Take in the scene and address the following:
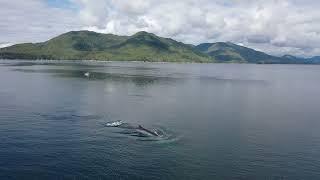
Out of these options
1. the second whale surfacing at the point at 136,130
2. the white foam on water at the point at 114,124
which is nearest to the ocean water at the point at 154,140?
the white foam on water at the point at 114,124

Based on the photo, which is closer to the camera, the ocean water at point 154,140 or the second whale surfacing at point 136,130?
the ocean water at point 154,140

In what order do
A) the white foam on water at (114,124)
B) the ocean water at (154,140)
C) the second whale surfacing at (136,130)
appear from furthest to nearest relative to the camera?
the white foam on water at (114,124) < the second whale surfacing at (136,130) < the ocean water at (154,140)

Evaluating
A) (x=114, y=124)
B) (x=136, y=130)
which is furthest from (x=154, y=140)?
(x=114, y=124)

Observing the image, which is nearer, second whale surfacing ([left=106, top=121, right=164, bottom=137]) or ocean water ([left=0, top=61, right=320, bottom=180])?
ocean water ([left=0, top=61, right=320, bottom=180])

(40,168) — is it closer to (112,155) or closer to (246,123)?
(112,155)

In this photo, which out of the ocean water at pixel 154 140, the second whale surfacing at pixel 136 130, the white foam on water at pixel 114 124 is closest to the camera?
the ocean water at pixel 154 140

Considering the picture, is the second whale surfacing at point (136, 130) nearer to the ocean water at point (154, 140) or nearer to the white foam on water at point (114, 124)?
the white foam on water at point (114, 124)

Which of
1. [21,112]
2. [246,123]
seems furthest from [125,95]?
[246,123]

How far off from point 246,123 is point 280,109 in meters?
35.7

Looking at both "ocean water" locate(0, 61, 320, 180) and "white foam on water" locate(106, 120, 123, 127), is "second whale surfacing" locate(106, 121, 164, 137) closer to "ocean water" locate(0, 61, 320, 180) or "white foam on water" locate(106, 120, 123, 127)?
"white foam on water" locate(106, 120, 123, 127)

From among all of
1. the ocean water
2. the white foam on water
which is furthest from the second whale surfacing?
the ocean water

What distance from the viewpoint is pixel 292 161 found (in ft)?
236

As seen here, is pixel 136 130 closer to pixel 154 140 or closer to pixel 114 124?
pixel 154 140

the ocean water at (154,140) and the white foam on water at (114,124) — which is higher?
the white foam on water at (114,124)
